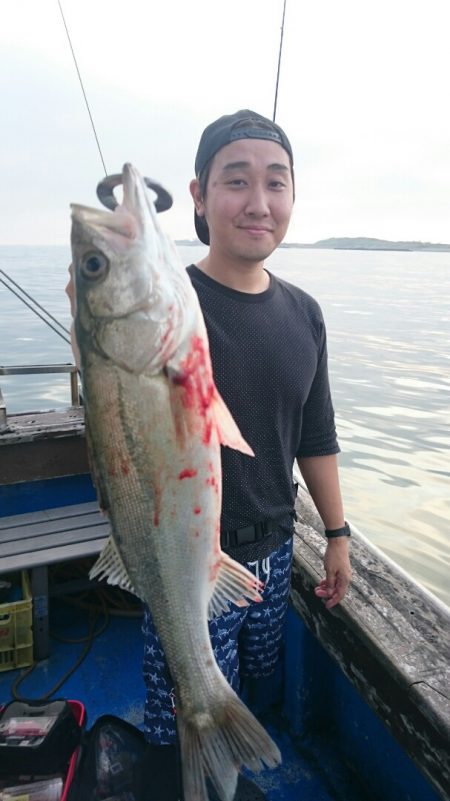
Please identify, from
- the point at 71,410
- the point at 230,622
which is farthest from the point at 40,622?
the point at 230,622

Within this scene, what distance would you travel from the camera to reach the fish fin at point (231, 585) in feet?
6.23

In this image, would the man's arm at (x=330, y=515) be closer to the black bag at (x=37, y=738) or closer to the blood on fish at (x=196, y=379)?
the blood on fish at (x=196, y=379)

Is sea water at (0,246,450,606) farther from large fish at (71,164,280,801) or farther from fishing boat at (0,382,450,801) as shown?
large fish at (71,164,280,801)

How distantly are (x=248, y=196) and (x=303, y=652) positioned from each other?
2462 mm

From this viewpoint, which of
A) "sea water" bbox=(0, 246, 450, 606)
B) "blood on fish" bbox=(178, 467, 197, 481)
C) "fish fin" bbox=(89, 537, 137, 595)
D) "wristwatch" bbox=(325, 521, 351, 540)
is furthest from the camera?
"sea water" bbox=(0, 246, 450, 606)

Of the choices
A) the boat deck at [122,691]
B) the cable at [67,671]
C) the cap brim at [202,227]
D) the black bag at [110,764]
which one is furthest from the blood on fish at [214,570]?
the cable at [67,671]

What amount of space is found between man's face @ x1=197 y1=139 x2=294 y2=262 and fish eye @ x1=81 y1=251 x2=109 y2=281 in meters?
0.69

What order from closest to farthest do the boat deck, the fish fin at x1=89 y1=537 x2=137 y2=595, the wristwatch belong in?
the fish fin at x1=89 y1=537 x2=137 y2=595, the wristwatch, the boat deck

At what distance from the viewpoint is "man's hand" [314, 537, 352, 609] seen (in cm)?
268

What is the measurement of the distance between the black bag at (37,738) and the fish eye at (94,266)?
227 cm

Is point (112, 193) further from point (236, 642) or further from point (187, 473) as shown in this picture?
point (236, 642)

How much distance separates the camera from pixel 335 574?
2701 millimetres

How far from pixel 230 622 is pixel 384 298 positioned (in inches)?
1539

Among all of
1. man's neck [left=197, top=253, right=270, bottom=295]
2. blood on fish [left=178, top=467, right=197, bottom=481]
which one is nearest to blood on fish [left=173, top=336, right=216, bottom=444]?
blood on fish [left=178, top=467, right=197, bottom=481]
